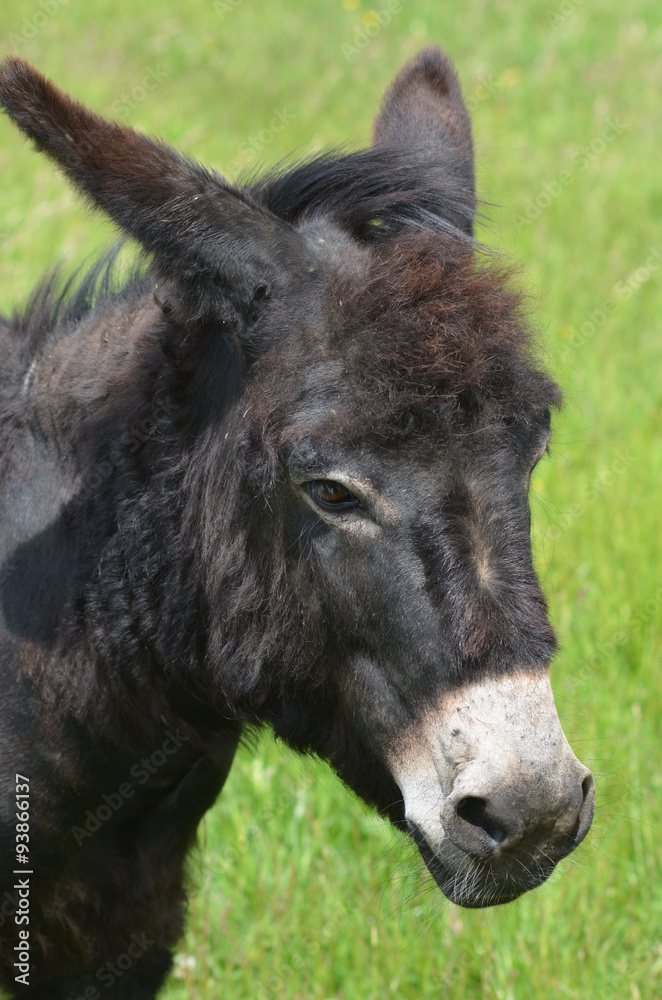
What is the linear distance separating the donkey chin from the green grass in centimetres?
36

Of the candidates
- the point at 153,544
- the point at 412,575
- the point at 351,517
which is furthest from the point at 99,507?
the point at 412,575

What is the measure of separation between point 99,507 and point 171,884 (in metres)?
1.33

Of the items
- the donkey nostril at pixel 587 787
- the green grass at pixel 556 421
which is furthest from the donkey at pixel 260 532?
the green grass at pixel 556 421

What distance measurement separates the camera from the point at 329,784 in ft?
14.6

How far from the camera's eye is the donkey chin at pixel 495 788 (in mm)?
2027

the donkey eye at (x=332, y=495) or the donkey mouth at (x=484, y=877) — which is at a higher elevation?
the donkey eye at (x=332, y=495)

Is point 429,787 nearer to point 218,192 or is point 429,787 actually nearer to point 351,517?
point 351,517

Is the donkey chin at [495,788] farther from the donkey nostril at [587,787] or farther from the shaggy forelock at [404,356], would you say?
the shaggy forelock at [404,356]

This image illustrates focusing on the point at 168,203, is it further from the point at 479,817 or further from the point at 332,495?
the point at 479,817

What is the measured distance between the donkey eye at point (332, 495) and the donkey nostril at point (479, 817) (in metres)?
0.69

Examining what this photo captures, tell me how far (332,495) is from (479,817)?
779mm

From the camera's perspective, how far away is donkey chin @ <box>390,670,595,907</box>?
79.8 inches

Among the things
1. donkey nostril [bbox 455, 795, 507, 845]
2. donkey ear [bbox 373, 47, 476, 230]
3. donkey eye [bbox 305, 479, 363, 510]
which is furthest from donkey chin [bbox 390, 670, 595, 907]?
donkey ear [bbox 373, 47, 476, 230]

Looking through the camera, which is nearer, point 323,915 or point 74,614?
point 74,614
